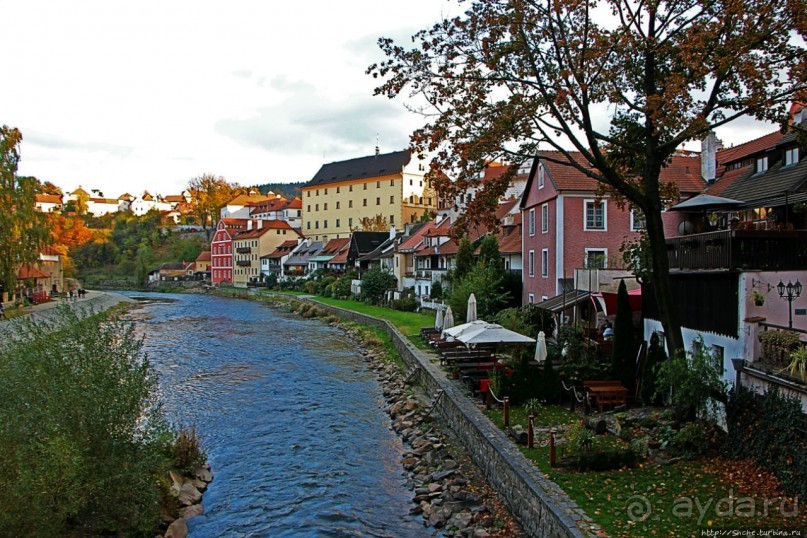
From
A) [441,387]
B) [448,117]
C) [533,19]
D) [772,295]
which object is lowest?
[441,387]

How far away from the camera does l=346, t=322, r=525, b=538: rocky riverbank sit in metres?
10.3

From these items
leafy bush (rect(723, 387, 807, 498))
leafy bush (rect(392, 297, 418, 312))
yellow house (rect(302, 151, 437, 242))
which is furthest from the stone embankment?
yellow house (rect(302, 151, 437, 242))

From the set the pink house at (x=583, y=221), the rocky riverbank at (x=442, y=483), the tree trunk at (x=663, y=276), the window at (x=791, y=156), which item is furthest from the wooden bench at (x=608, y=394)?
the pink house at (x=583, y=221)

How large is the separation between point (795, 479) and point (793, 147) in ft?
42.6

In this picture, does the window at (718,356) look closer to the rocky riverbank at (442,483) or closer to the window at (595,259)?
the rocky riverbank at (442,483)

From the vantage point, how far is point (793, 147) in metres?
17.5

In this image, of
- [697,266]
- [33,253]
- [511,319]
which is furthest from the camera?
[33,253]

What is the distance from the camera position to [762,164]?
19.2 meters

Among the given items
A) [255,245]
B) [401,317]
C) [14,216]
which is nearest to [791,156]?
[401,317]

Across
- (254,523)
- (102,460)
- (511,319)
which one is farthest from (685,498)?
(511,319)

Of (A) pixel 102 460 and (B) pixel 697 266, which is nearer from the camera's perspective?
(A) pixel 102 460

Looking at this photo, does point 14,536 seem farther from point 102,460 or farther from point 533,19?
point 533,19

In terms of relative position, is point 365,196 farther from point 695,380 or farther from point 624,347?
point 695,380

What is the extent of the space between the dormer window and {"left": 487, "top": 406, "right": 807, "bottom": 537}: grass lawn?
12.6m
